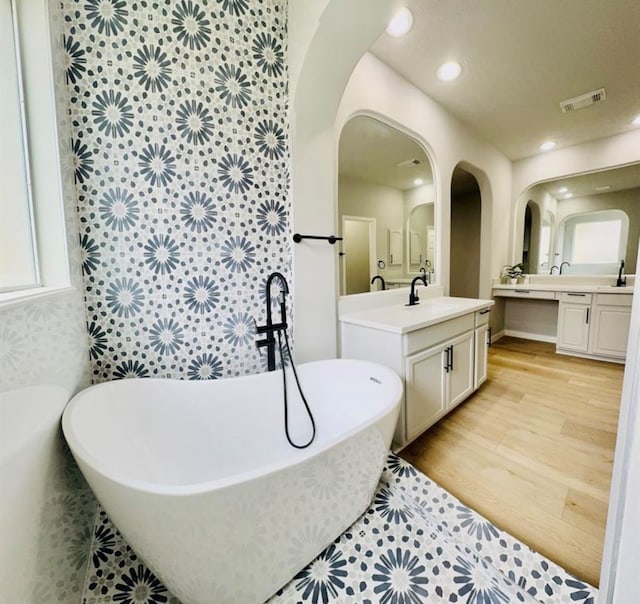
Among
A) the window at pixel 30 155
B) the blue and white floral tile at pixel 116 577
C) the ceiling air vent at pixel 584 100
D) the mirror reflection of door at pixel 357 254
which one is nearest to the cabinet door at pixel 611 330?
the ceiling air vent at pixel 584 100

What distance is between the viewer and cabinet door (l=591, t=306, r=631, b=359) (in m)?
2.95

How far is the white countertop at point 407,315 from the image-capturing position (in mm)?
1621

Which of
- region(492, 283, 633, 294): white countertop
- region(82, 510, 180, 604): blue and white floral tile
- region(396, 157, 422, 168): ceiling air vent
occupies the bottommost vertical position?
region(82, 510, 180, 604): blue and white floral tile

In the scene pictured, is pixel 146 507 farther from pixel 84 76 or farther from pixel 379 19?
pixel 379 19

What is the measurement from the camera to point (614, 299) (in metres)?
3.00

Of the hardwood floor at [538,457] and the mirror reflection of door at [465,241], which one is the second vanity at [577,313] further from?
the mirror reflection of door at [465,241]

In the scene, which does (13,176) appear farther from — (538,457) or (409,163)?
(538,457)

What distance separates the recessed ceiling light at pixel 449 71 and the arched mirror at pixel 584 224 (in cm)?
262

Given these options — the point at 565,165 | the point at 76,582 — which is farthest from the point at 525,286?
the point at 76,582

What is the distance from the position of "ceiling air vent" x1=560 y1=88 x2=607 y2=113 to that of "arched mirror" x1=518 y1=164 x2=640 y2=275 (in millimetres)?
1261

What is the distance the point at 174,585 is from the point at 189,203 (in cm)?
151

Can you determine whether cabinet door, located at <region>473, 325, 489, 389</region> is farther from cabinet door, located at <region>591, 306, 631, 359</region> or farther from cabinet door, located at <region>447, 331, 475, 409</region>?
cabinet door, located at <region>591, 306, 631, 359</region>

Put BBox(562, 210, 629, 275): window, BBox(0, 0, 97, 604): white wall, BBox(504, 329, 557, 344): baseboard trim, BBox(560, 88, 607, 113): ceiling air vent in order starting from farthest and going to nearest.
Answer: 1. BBox(504, 329, 557, 344): baseboard trim
2. BBox(562, 210, 629, 275): window
3. BBox(560, 88, 607, 113): ceiling air vent
4. BBox(0, 0, 97, 604): white wall

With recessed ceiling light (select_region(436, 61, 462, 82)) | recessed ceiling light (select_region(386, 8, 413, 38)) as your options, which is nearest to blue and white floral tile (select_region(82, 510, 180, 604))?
recessed ceiling light (select_region(386, 8, 413, 38))
